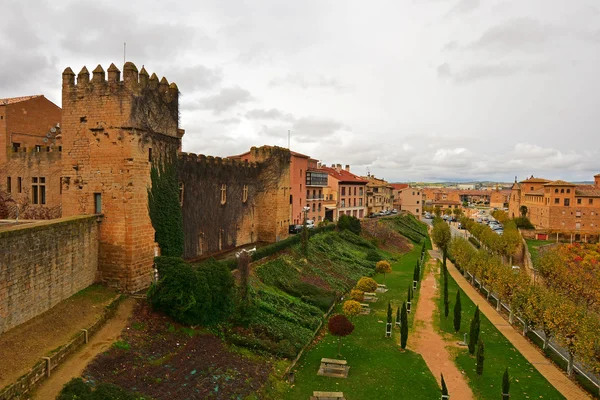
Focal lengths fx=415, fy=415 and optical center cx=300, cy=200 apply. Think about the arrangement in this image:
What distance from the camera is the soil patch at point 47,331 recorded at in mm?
12875

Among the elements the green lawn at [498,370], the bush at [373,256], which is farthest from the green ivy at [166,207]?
the bush at [373,256]

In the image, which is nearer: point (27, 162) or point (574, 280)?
point (27, 162)

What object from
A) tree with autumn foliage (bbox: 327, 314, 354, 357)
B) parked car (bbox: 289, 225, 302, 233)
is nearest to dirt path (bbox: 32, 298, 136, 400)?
tree with autumn foliage (bbox: 327, 314, 354, 357)

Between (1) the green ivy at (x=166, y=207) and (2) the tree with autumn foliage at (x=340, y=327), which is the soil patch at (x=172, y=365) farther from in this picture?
(1) the green ivy at (x=166, y=207)

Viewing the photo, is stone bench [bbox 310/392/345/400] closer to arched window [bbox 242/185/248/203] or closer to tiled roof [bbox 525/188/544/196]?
arched window [bbox 242/185/248/203]

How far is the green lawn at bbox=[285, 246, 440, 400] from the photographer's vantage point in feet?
58.1

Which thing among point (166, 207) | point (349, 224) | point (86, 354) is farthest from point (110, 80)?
point (349, 224)

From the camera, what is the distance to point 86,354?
48.7 feet

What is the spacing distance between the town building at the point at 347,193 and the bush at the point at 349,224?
16853mm

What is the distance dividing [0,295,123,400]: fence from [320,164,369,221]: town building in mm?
58103

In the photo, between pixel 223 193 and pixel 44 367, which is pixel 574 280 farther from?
pixel 44 367

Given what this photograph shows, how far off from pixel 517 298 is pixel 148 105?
80.7 feet

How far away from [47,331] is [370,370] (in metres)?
13.9

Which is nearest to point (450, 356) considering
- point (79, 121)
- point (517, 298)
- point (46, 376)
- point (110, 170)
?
point (517, 298)
